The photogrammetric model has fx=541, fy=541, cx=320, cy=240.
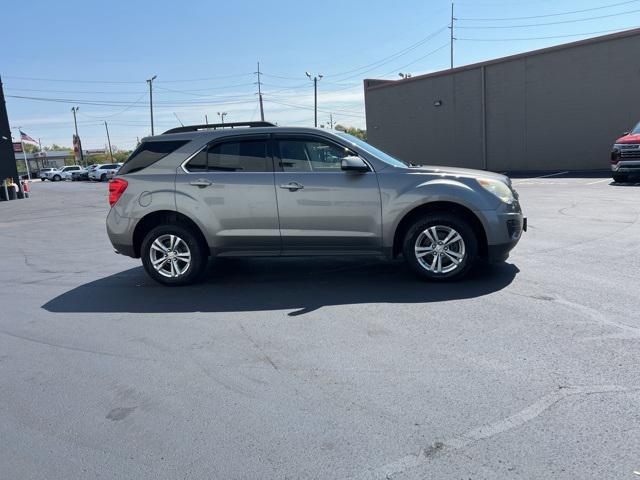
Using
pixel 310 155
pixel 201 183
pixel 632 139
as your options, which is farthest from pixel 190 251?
pixel 632 139

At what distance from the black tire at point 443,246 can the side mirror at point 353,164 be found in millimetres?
898

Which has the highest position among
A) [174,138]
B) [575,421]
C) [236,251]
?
[174,138]

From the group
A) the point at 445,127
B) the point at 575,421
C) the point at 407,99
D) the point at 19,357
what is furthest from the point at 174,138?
the point at 407,99

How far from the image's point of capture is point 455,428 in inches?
125

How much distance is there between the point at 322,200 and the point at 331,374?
8.98 ft

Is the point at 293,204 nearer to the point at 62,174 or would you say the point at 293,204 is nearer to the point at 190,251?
the point at 190,251

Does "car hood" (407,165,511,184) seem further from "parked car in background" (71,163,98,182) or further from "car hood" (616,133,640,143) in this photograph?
"parked car in background" (71,163,98,182)

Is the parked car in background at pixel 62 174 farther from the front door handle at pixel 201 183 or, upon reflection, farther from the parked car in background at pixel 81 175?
the front door handle at pixel 201 183

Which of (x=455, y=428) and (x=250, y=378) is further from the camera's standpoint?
(x=250, y=378)

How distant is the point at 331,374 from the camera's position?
4008 mm

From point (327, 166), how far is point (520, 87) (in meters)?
24.4

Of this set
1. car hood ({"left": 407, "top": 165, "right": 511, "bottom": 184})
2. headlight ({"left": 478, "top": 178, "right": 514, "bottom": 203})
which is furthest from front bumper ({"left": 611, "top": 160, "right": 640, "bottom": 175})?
headlight ({"left": 478, "top": 178, "right": 514, "bottom": 203})

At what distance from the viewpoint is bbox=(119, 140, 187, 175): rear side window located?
6.73 m

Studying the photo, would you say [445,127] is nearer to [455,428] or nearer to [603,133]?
[603,133]
